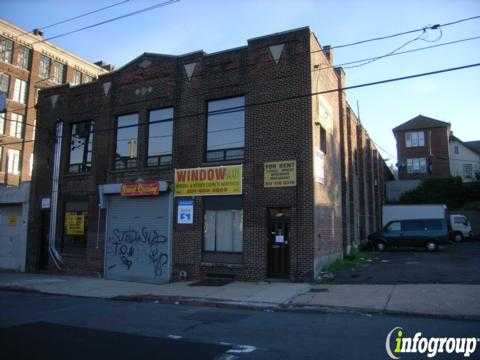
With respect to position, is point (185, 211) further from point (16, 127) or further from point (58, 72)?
point (58, 72)

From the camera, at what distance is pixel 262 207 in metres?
16.8

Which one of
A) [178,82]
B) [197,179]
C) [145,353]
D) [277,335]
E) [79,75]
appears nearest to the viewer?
[145,353]

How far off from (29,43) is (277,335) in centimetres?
4634

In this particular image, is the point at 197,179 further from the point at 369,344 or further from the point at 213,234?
the point at 369,344

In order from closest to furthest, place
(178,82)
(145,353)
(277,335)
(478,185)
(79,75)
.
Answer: (145,353) < (277,335) < (178,82) < (478,185) < (79,75)

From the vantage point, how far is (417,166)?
54.5 meters

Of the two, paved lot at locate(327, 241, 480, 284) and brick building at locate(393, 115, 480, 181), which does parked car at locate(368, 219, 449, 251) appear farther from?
brick building at locate(393, 115, 480, 181)

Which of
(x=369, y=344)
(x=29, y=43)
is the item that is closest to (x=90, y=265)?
(x=369, y=344)

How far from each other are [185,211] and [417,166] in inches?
1705

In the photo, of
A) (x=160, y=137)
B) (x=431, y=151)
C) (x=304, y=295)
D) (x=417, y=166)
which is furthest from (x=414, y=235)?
(x=431, y=151)

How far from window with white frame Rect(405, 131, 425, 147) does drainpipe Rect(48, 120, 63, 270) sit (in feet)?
145

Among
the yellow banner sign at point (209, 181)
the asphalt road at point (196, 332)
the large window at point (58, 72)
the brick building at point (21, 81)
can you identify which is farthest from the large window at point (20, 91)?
the asphalt road at point (196, 332)

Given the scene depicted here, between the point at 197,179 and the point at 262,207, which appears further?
the point at 197,179

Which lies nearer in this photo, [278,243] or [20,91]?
[278,243]
